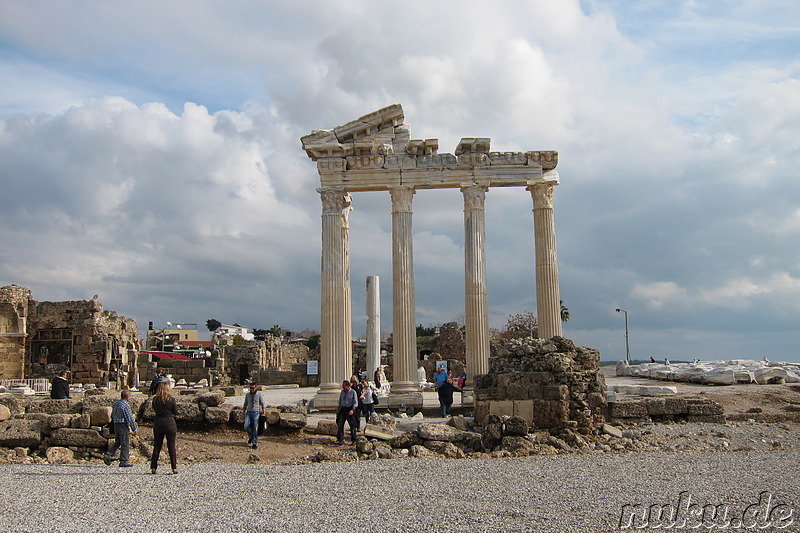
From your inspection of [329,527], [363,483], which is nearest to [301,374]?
[363,483]

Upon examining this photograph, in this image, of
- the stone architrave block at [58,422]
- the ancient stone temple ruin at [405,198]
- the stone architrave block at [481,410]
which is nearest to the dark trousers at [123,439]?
the stone architrave block at [58,422]

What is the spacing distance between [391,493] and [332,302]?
44.1 feet

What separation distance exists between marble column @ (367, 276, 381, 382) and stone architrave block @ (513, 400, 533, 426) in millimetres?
17901

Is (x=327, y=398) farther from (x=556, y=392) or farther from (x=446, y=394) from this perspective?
(x=556, y=392)

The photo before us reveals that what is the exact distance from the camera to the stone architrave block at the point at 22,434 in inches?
508

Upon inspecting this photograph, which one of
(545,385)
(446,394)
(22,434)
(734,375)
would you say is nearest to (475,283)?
(446,394)

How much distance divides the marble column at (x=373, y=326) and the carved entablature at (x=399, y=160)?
445 inches

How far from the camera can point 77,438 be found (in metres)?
12.9

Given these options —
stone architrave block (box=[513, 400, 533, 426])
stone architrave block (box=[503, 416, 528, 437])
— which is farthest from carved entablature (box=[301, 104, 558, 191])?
stone architrave block (box=[503, 416, 528, 437])

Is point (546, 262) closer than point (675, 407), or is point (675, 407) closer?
point (675, 407)

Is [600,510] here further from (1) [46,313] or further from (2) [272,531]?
(1) [46,313]

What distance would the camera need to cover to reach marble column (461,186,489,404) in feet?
74.1

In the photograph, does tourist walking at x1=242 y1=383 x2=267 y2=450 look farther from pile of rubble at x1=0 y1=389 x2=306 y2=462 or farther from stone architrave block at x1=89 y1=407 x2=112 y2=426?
stone architrave block at x1=89 y1=407 x2=112 y2=426

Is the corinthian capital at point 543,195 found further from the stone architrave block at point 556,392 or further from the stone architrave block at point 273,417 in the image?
the stone architrave block at point 273,417
